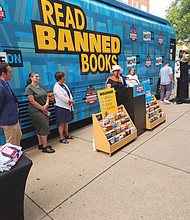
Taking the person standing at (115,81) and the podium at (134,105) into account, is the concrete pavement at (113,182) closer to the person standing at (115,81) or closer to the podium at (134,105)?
the podium at (134,105)

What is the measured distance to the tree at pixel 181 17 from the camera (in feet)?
62.6

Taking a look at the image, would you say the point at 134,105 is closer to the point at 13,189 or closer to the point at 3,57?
the point at 3,57

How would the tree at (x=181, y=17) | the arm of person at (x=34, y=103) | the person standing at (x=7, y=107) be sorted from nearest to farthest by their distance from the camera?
the person standing at (x=7, y=107)
the arm of person at (x=34, y=103)
the tree at (x=181, y=17)

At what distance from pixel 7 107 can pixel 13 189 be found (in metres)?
1.40

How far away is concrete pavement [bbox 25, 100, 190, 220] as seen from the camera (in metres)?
2.09

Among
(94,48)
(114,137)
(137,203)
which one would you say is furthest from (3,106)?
(94,48)

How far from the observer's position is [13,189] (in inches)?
64.2

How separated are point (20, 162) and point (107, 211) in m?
1.15

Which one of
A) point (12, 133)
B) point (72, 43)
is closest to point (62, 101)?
point (12, 133)

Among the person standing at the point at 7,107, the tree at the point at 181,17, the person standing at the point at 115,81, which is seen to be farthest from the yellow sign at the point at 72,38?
the tree at the point at 181,17

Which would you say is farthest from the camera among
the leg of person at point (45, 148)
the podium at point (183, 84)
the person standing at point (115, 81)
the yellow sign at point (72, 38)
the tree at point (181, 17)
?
the tree at point (181, 17)

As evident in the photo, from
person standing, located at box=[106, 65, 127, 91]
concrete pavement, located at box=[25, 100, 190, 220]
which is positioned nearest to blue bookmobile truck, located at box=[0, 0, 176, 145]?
person standing, located at box=[106, 65, 127, 91]

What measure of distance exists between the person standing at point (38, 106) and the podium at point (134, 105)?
1551mm

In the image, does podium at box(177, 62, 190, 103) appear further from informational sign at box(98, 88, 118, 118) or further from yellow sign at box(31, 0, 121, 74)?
informational sign at box(98, 88, 118, 118)
